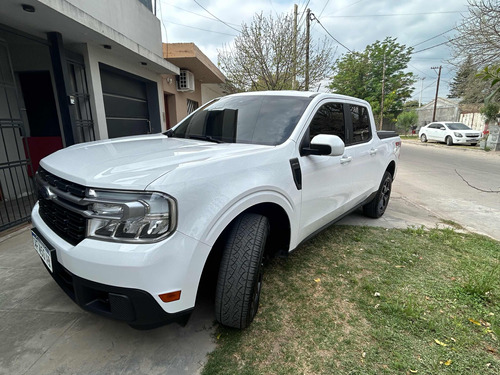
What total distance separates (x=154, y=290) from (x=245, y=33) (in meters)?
12.9

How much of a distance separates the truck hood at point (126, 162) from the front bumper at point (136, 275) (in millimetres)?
326

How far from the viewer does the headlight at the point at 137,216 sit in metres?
1.38

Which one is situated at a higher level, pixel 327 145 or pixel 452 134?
pixel 327 145

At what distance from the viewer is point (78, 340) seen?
1830mm

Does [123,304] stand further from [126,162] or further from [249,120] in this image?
[249,120]

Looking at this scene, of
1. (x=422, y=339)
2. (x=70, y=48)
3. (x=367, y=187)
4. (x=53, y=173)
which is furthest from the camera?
(x=70, y=48)

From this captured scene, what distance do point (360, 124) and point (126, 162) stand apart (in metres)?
3.00

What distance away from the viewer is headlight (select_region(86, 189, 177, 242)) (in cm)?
138

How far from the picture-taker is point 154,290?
1391 mm

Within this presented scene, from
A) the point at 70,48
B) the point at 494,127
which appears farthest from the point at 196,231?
the point at 494,127

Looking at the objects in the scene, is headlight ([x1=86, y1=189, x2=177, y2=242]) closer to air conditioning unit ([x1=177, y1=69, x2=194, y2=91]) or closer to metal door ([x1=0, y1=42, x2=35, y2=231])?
metal door ([x1=0, y1=42, x2=35, y2=231])

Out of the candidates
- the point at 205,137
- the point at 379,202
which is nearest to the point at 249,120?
the point at 205,137

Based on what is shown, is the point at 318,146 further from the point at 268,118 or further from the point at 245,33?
the point at 245,33

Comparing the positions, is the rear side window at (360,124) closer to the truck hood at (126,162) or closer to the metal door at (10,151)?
the truck hood at (126,162)
